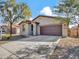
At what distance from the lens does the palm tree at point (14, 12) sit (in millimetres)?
27969

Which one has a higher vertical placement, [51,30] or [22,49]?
[51,30]

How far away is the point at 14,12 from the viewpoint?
2852 cm

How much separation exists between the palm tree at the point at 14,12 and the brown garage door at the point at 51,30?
5399 millimetres

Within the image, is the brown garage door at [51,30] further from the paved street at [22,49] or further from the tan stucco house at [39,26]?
the paved street at [22,49]

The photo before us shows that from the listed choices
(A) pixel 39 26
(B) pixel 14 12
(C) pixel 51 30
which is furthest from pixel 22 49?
(A) pixel 39 26

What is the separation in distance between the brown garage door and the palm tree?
5.40 m

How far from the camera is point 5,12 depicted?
28.4m

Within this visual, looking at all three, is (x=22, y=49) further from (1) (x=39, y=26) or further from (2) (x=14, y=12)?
(1) (x=39, y=26)

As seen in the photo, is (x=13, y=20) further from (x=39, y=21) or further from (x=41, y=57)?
(x=41, y=57)

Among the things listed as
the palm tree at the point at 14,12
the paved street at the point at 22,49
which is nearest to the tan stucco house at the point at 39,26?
the palm tree at the point at 14,12

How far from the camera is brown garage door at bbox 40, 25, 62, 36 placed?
102 feet

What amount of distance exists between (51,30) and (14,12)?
26.9ft

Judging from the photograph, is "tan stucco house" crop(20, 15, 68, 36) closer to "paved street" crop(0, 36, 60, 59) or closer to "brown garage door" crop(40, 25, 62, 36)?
"brown garage door" crop(40, 25, 62, 36)

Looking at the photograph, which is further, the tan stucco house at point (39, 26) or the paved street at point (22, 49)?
the tan stucco house at point (39, 26)
